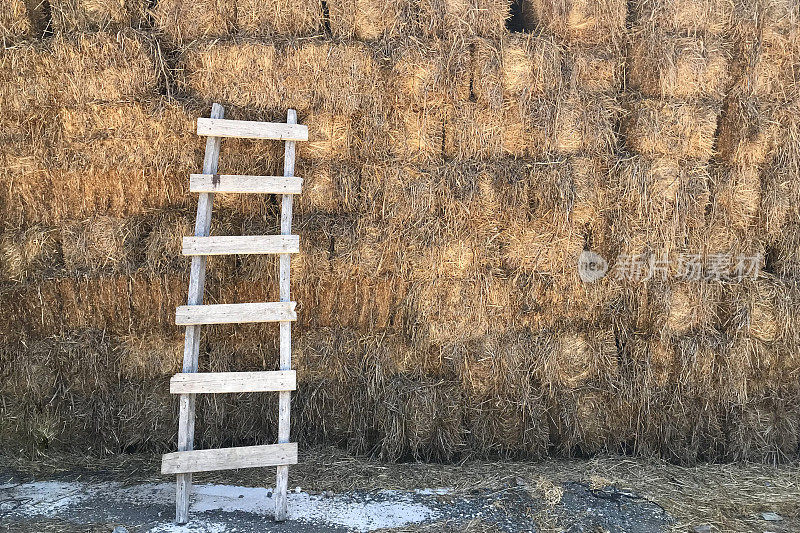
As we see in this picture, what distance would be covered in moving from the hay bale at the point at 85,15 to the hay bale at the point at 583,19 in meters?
3.01

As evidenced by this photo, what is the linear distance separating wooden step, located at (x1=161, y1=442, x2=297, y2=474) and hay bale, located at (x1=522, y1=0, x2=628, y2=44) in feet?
11.5

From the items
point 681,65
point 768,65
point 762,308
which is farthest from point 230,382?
point 768,65

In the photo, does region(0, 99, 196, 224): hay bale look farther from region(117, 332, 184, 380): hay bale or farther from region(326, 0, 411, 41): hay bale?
region(326, 0, 411, 41): hay bale

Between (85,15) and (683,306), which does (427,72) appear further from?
(683,306)

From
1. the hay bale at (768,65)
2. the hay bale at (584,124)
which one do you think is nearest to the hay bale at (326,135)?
the hay bale at (584,124)

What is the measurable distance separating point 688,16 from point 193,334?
13.7 ft

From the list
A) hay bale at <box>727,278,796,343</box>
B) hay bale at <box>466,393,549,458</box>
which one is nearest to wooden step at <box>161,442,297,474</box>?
hay bale at <box>466,393,549,458</box>

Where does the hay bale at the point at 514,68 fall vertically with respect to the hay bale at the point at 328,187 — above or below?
above

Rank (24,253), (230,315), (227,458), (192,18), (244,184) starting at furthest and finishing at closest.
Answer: (24,253)
(192,18)
(244,184)
(230,315)
(227,458)

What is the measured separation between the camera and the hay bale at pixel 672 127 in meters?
4.79

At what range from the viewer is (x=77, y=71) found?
14.8 feet

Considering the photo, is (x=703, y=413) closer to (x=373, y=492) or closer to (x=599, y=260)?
(x=599, y=260)

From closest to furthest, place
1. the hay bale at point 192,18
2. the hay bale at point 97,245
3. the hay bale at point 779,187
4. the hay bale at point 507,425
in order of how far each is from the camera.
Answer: the hay bale at point 192,18, the hay bale at point 97,245, the hay bale at point 779,187, the hay bale at point 507,425

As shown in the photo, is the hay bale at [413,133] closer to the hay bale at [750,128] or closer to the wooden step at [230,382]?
the wooden step at [230,382]
